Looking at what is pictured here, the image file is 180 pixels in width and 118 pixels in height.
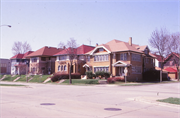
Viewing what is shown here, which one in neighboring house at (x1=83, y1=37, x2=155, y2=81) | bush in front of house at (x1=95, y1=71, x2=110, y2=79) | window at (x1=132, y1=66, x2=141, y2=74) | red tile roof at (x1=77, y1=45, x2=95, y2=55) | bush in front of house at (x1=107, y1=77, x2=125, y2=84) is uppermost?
red tile roof at (x1=77, y1=45, x2=95, y2=55)

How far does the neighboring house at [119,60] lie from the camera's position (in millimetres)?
43625

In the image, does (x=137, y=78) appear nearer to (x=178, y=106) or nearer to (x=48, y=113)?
(x=178, y=106)

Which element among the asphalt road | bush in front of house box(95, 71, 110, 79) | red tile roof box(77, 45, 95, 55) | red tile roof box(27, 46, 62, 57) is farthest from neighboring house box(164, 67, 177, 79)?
the asphalt road

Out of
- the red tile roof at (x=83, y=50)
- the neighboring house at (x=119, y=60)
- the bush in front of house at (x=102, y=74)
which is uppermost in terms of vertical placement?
the red tile roof at (x=83, y=50)

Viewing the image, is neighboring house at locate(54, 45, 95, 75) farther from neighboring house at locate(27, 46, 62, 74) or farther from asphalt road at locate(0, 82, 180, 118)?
asphalt road at locate(0, 82, 180, 118)

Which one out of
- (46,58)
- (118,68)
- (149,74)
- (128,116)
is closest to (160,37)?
(149,74)

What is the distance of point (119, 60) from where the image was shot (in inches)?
1768

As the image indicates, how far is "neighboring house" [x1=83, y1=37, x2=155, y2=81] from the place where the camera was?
143 feet

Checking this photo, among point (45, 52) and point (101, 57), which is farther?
point (45, 52)

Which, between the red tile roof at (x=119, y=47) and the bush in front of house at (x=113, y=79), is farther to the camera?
the red tile roof at (x=119, y=47)

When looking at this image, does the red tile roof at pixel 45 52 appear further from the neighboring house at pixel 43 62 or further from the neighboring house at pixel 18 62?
the neighboring house at pixel 18 62

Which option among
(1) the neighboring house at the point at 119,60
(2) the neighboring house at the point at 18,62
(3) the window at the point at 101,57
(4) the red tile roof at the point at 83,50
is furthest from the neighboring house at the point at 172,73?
(2) the neighboring house at the point at 18,62

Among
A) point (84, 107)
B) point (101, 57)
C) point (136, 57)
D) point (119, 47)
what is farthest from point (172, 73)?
point (84, 107)

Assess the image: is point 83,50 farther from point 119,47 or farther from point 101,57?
point 119,47
